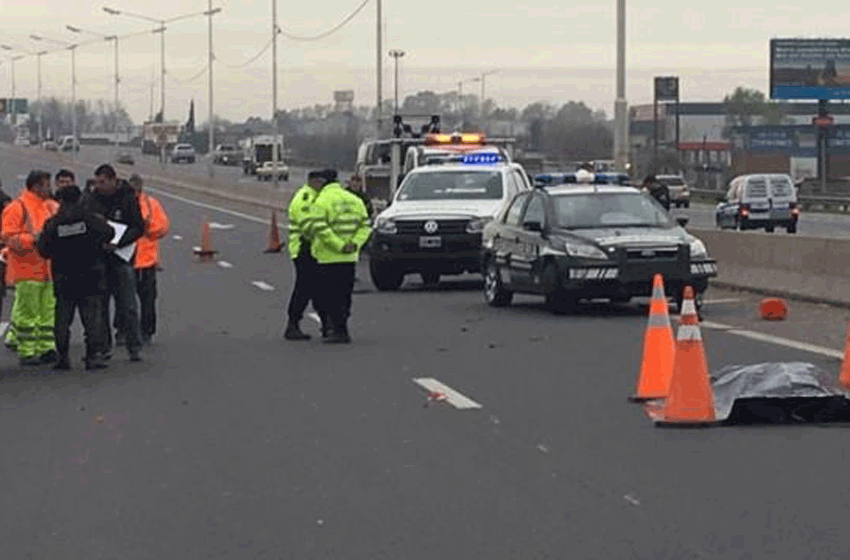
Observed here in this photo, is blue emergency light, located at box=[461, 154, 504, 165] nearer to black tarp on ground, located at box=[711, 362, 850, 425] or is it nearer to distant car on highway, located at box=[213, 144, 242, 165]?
black tarp on ground, located at box=[711, 362, 850, 425]

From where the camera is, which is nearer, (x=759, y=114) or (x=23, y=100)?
(x=759, y=114)

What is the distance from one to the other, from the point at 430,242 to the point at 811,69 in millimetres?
65038

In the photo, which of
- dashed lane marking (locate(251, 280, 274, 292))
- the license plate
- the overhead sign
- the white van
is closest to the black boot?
the license plate

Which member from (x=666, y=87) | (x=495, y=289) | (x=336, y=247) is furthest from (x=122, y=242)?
(x=666, y=87)

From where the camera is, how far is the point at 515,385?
14.3m

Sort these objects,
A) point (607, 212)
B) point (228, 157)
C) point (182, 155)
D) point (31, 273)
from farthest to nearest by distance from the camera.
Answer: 1. point (228, 157)
2. point (182, 155)
3. point (607, 212)
4. point (31, 273)

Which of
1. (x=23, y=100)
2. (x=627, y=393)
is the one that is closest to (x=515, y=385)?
(x=627, y=393)

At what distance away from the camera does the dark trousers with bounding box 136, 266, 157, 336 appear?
1823 cm

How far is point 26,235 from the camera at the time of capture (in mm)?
15984

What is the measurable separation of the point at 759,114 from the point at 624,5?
12320 centimetres

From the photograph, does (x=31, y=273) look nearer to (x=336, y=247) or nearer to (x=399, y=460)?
(x=336, y=247)

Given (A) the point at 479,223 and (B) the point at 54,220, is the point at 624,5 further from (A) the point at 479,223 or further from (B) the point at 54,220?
(B) the point at 54,220

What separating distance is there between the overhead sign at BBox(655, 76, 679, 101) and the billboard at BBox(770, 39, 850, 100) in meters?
26.4

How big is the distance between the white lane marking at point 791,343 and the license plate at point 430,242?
755cm
